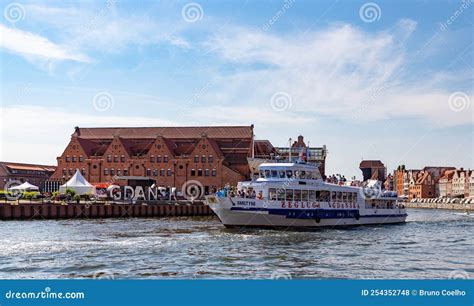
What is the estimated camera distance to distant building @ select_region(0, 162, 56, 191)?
414ft

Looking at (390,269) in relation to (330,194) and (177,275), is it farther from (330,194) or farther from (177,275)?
(330,194)

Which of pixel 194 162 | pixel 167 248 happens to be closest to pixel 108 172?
pixel 194 162

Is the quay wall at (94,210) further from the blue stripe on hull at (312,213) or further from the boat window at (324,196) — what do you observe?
the boat window at (324,196)

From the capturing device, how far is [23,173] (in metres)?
130

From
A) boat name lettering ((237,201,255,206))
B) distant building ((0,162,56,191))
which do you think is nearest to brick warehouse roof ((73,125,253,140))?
distant building ((0,162,56,191))

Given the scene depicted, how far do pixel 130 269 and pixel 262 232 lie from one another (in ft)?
67.6

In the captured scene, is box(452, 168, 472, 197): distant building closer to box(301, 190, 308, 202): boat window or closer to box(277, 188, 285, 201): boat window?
box(301, 190, 308, 202): boat window

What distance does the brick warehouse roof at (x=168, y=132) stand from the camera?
119062 millimetres

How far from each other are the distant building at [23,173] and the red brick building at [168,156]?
41.9ft

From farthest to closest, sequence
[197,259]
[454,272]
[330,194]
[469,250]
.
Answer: [330,194], [469,250], [197,259], [454,272]

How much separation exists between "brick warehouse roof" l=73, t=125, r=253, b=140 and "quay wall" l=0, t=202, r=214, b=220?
3598 centimetres

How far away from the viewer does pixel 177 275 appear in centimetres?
2412

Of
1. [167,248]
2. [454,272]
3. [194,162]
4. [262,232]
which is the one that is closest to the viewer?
[454,272]

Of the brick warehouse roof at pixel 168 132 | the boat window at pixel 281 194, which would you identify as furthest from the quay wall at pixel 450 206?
the boat window at pixel 281 194
